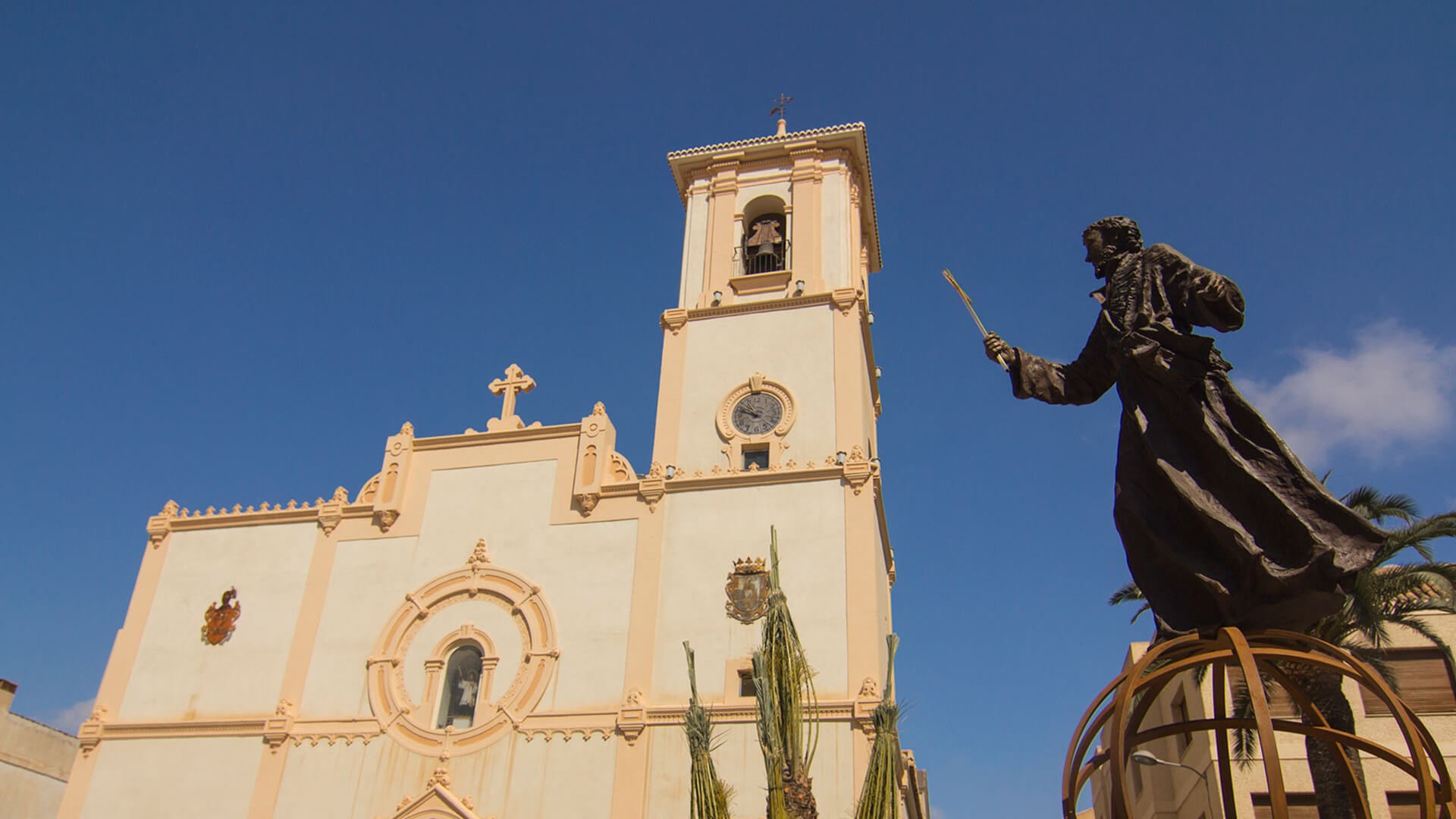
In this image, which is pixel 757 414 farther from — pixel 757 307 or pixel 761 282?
pixel 761 282

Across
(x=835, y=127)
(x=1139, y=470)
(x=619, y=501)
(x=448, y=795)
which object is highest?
(x=835, y=127)

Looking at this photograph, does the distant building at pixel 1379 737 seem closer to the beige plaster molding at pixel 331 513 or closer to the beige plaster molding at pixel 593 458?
the beige plaster molding at pixel 593 458

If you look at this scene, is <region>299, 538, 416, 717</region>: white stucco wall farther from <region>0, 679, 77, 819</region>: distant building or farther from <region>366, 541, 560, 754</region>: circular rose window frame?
<region>0, 679, 77, 819</region>: distant building

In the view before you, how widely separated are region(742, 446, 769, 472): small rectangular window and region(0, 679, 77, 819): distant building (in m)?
16.5

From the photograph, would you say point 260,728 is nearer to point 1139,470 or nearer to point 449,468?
point 449,468

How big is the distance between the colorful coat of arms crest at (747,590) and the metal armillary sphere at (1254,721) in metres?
14.4

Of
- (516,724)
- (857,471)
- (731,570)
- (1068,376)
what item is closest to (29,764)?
(516,724)

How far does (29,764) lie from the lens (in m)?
25.2

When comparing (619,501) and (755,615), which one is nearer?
(755,615)

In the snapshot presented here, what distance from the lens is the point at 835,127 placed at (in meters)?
25.4

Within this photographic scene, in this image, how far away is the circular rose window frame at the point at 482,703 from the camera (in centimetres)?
1945

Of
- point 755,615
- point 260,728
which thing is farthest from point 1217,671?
point 260,728

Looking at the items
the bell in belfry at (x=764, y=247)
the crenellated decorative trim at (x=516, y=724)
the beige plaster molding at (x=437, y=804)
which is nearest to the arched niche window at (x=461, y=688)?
the crenellated decorative trim at (x=516, y=724)

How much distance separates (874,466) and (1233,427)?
15.4 m
